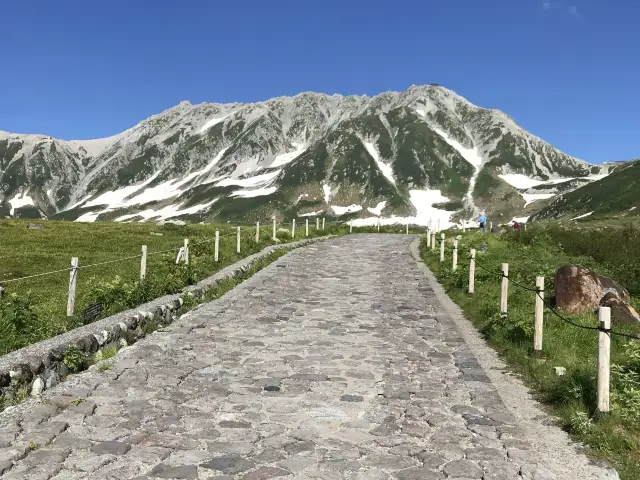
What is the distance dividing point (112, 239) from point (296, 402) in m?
39.3

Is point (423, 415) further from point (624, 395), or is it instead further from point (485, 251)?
point (485, 251)

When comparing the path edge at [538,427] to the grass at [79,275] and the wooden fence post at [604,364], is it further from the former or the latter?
the grass at [79,275]

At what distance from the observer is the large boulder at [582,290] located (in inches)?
611

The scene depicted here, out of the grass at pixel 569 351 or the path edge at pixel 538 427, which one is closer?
the path edge at pixel 538 427

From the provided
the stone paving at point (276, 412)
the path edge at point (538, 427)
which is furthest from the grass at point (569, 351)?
the stone paving at point (276, 412)

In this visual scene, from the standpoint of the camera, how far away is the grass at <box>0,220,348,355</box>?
1093cm

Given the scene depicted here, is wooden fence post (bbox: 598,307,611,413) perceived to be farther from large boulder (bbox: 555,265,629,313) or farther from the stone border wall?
large boulder (bbox: 555,265,629,313)

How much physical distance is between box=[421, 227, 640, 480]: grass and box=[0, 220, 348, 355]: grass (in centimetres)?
897

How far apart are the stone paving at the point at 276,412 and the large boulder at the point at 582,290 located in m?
4.52

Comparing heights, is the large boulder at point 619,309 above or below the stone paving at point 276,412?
above

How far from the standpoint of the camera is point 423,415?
24.9 ft

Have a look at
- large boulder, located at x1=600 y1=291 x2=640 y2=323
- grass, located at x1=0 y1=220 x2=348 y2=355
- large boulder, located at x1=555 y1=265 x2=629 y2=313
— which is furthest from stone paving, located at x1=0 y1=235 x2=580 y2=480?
large boulder, located at x1=600 y1=291 x2=640 y2=323

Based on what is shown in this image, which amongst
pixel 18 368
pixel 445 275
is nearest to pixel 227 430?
pixel 18 368

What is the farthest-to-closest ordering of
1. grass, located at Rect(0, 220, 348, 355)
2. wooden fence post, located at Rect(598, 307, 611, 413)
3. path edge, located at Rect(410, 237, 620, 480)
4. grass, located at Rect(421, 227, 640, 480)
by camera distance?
grass, located at Rect(0, 220, 348, 355)
wooden fence post, located at Rect(598, 307, 611, 413)
grass, located at Rect(421, 227, 640, 480)
path edge, located at Rect(410, 237, 620, 480)
